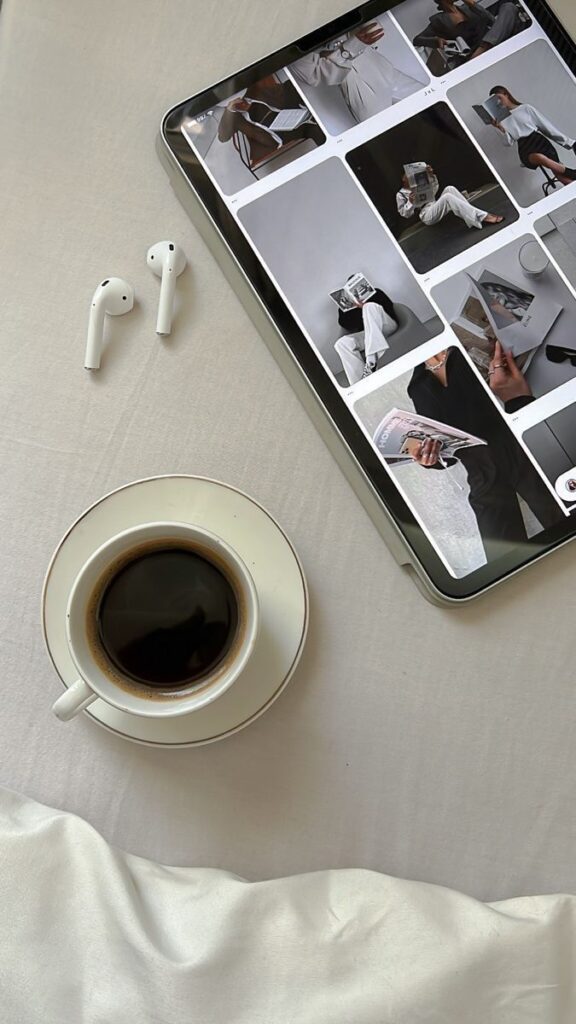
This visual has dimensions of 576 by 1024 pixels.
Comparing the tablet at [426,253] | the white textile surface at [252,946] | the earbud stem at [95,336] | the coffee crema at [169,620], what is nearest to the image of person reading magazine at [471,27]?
the tablet at [426,253]

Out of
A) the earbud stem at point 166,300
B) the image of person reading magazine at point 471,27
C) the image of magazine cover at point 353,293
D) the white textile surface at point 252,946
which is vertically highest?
the image of person reading magazine at point 471,27

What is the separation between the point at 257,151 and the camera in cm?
58

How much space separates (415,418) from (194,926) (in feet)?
1.12

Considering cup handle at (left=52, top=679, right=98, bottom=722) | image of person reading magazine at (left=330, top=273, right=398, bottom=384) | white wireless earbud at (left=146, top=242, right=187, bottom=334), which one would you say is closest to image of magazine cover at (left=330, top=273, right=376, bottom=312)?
image of person reading magazine at (left=330, top=273, right=398, bottom=384)

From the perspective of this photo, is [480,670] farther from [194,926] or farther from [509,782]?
[194,926]

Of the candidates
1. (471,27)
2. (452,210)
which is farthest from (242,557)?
(471,27)

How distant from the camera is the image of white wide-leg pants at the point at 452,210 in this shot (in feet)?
1.90

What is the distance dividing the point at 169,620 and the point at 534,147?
1.27ft

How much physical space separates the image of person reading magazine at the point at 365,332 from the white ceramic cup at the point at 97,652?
150mm

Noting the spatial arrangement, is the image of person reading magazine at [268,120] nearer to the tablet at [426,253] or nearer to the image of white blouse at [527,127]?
the tablet at [426,253]

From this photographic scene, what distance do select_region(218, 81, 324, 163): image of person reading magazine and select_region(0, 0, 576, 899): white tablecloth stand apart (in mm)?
43

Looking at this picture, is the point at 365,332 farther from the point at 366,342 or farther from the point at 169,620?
the point at 169,620

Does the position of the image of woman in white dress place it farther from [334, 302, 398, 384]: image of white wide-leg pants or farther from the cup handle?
the cup handle

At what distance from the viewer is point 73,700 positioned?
20.0 inches
